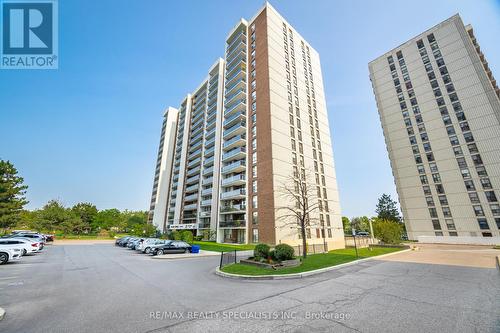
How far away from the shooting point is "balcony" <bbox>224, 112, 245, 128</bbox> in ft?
144

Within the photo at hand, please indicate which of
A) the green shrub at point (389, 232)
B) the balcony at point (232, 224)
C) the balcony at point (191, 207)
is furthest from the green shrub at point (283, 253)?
the balcony at point (191, 207)

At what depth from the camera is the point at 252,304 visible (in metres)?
7.69

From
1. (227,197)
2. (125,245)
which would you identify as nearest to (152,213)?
(125,245)

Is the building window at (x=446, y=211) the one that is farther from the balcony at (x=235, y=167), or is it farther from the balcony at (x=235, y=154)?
the balcony at (x=235, y=154)

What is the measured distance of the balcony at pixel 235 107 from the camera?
44750 millimetres

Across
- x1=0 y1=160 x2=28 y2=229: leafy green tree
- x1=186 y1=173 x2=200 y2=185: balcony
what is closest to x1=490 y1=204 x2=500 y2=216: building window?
x1=186 y1=173 x2=200 y2=185: balcony

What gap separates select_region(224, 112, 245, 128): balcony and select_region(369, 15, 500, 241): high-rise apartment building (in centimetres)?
4598

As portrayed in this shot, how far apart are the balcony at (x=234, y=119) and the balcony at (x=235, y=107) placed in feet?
3.00

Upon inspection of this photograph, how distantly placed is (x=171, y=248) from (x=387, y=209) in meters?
76.9

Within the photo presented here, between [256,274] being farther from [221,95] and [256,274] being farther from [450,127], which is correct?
[450,127]

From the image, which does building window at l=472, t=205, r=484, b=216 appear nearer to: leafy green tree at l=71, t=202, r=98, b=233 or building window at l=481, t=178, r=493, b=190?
building window at l=481, t=178, r=493, b=190

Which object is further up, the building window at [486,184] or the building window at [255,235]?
Answer: the building window at [486,184]

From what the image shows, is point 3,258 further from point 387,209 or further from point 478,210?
point 387,209

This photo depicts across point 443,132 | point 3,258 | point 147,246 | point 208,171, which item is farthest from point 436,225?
point 3,258
